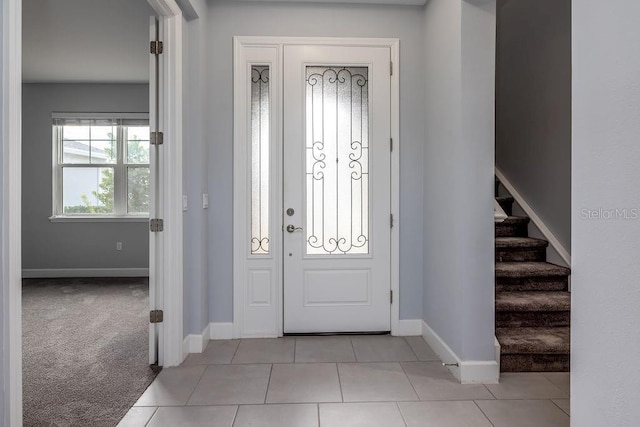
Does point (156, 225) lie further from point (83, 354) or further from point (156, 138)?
point (83, 354)

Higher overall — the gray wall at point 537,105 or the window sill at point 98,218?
the gray wall at point 537,105

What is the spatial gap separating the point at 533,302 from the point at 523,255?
68 centimetres

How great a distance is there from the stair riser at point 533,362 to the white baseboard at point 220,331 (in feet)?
6.71

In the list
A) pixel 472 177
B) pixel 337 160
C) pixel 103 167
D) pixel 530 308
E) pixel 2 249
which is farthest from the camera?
pixel 103 167

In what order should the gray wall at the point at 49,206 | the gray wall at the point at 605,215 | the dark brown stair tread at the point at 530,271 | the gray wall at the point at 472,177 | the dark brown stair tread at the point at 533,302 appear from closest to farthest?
1. the gray wall at the point at 605,215
2. the gray wall at the point at 472,177
3. the dark brown stair tread at the point at 533,302
4. the dark brown stair tread at the point at 530,271
5. the gray wall at the point at 49,206

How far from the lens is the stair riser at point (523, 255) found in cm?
363

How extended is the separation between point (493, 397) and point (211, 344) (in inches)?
80.1

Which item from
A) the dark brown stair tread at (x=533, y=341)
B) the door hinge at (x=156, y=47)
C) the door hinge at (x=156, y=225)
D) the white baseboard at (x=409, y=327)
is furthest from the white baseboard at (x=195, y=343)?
the dark brown stair tread at (x=533, y=341)

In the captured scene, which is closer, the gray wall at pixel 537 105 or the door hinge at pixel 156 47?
the door hinge at pixel 156 47

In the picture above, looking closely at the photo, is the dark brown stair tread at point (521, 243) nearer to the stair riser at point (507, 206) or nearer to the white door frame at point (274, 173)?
the stair riser at point (507, 206)

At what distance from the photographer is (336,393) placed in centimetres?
242

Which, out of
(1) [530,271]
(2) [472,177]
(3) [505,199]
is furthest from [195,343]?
(3) [505,199]

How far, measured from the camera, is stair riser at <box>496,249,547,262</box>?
11.9 feet

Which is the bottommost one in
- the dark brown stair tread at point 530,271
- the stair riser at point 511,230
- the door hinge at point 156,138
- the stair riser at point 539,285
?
the stair riser at point 539,285
